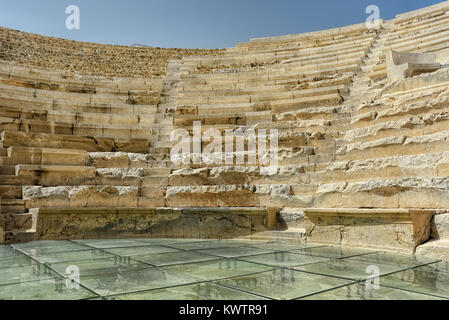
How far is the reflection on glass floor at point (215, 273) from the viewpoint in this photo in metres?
2.35

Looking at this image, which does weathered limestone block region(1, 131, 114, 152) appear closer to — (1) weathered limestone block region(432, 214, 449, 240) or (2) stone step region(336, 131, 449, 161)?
(2) stone step region(336, 131, 449, 161)

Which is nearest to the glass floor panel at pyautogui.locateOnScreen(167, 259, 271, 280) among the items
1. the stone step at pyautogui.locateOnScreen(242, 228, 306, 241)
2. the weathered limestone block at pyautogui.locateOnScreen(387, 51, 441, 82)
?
the stone step at pyautogui.locateOnScreen(242, 228, 306, 241)

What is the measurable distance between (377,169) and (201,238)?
2.42 metres

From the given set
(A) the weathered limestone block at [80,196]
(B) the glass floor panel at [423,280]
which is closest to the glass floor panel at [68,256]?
(A) the weathered limestone block at [80,196]

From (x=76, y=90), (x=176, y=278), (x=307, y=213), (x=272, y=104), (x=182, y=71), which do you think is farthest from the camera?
(x=182, y=71)

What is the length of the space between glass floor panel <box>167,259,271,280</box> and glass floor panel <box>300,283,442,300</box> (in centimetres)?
78

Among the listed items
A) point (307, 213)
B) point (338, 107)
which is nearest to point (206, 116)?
point (338, 107)

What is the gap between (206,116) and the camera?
7.94 m

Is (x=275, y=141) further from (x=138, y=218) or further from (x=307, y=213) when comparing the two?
(x=138, y=218)

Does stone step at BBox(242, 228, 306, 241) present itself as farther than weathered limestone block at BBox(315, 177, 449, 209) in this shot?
Yes

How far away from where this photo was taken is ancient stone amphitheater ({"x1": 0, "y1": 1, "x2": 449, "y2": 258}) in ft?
14.7

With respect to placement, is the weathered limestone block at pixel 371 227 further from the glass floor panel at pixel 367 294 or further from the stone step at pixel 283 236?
the glass floor panel at pixel 367 294

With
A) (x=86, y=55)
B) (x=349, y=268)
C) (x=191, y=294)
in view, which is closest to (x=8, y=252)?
(x=191, y=294)

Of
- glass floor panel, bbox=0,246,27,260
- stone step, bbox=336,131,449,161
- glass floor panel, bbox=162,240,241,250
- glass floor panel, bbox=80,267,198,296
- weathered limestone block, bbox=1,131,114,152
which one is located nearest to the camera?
glass floor panel, bbox=80,267,198,296
